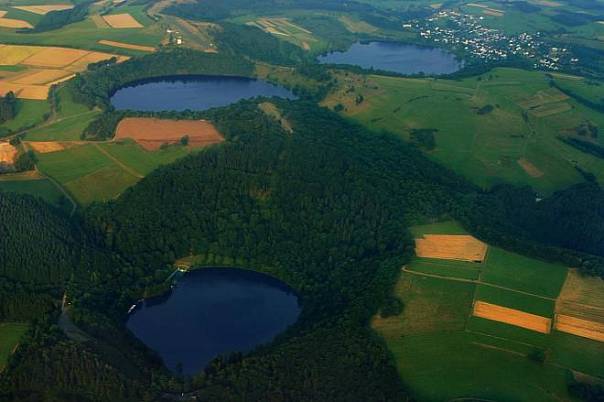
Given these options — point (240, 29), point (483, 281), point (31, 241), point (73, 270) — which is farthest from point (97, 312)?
point (240, 29)

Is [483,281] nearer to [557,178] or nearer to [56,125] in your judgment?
[557,178]

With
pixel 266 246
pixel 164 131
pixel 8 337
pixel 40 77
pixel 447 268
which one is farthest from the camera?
pixel 40 77

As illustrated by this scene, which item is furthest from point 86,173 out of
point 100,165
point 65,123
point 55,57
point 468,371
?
point 468,371

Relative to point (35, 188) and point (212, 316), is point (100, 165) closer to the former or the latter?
point (35, 188)

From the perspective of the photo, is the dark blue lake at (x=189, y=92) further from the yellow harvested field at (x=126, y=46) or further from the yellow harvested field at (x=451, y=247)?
the yellow harvested field at (x=451, y=247)

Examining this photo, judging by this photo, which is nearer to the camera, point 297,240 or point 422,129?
point 297,240

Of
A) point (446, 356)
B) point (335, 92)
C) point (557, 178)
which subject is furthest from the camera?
point (335, 92)

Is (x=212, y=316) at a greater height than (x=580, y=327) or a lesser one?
lesser

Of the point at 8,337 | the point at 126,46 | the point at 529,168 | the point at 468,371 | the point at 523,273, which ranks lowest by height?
the point at 8,337

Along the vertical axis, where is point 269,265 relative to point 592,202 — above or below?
below
